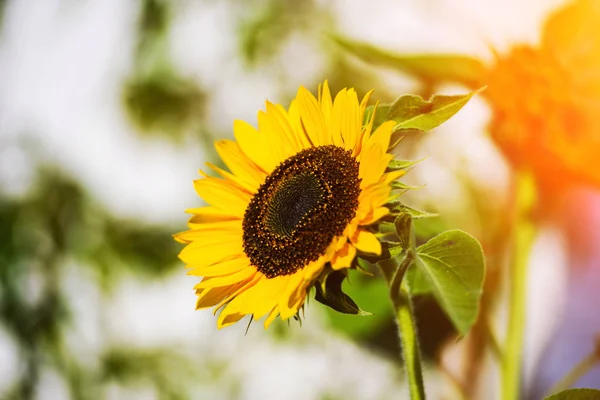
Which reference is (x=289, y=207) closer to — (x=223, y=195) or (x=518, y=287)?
(x=223, y=195)

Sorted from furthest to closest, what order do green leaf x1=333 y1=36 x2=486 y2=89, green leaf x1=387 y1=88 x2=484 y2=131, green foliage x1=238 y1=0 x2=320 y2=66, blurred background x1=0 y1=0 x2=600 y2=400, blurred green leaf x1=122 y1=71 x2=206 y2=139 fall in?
1. blurred green leaf x1=122 y1=71 x2=206 y2=139
2. green foliage x1=238 y1=0 x2=320 y2=66
3. blurred background x1=0 y1=0 x2=600 y2=400
4. green leaf x1=333 y1=36 x2=486 y2=89
5. green leaf x1=387 y1=88 x2=484 y2=131

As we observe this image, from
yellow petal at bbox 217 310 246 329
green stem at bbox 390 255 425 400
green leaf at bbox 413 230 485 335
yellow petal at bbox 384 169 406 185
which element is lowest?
green stem at bbox 390 255 425 400

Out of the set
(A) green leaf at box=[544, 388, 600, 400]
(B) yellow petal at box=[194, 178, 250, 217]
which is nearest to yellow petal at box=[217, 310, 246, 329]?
(B) yellow petal at box=[194, 178, 250, 217]

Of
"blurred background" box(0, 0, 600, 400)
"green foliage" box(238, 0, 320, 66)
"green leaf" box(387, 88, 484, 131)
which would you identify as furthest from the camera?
"green foliage" box(238, 0, 320, 66)

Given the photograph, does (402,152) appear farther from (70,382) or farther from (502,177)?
(70,382)

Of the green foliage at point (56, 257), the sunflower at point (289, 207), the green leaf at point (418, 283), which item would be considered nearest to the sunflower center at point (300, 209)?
the sunflower at point (289, 207)

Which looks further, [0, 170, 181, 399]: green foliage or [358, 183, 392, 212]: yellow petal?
[0, 170, 181, 399]: green foliage

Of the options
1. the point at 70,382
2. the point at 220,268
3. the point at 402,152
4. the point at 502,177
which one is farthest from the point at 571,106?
the point at 70,382

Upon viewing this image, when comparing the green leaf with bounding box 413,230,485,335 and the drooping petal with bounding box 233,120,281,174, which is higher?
the drooping petal with bounding box 233,120,281,174

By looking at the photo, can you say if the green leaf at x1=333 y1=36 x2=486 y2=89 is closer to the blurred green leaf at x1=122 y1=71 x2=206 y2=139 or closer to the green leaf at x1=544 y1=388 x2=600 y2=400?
the green leaf at x1=544 y1=388 x2=600 y2=400
